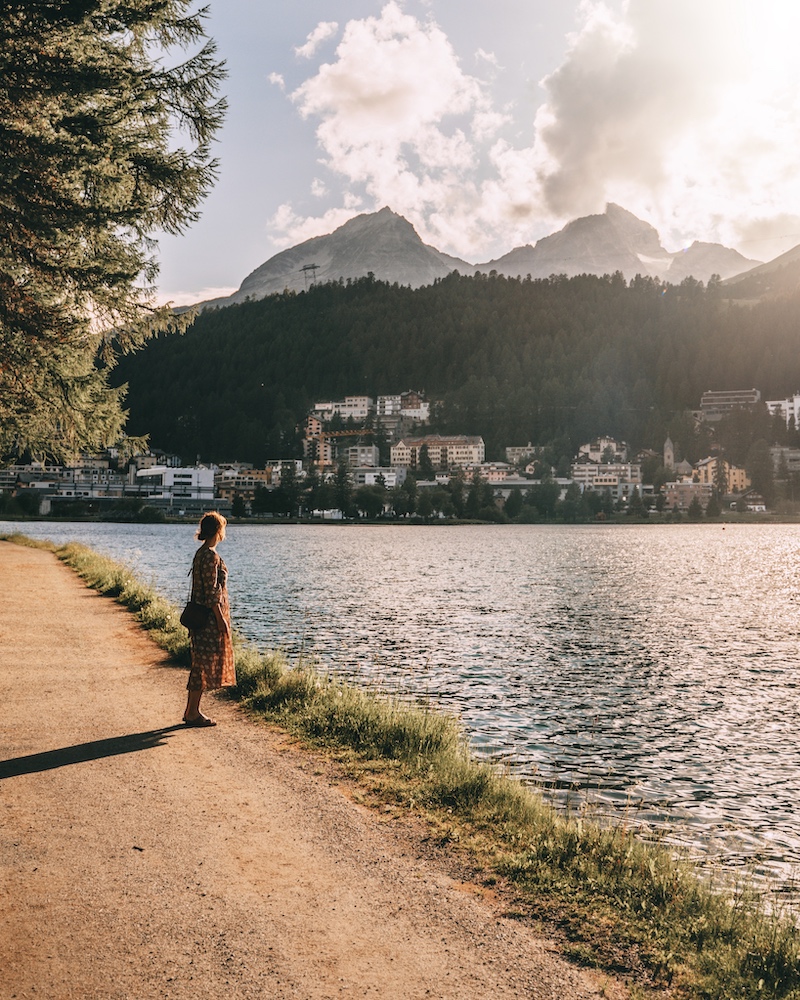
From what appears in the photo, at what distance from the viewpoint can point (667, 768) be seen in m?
14.1

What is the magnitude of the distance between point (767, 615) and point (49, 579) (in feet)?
106

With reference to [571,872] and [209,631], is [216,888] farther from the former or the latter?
[209,631]

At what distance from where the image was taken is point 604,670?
976 inches

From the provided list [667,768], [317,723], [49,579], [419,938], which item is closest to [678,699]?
[667,768]

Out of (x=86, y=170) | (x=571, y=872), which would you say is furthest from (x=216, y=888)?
(x=86, y=170)

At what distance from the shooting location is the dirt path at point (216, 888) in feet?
15.7

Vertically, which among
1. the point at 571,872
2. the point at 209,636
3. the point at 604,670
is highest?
the point at 209,636

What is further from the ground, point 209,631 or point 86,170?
point 86,170

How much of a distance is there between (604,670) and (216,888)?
20392mm

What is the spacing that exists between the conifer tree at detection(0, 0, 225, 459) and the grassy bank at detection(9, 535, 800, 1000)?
9225mm

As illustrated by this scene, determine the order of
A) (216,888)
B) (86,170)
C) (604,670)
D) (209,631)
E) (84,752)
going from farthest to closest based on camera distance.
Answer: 1. (604,670)
2. (86,170)
3. (209,631)
4. (84,752)
5. (216,888)

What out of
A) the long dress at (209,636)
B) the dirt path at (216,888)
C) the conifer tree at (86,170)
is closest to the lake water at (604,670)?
the dirt path at (216,888)

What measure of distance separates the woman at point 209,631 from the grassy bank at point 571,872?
1179 mm

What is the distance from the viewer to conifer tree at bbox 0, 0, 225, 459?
13.9 m
